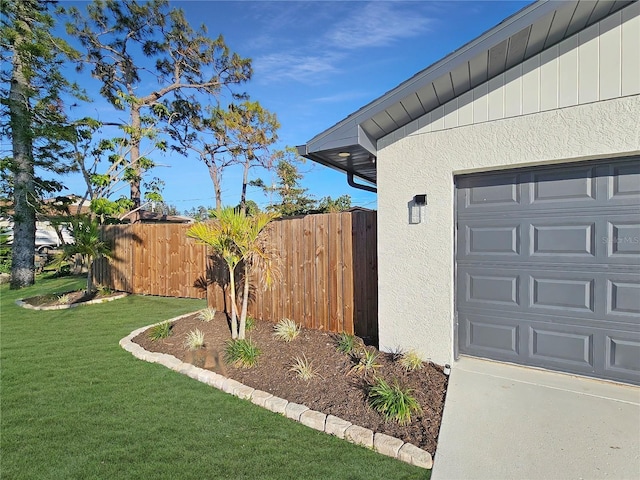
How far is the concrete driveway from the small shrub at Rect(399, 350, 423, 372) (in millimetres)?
442

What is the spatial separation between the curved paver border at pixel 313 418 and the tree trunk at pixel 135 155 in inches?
424

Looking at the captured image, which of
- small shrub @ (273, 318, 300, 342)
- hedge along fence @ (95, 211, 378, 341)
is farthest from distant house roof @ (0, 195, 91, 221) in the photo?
small shrub @ (273, 318, 300, 342)

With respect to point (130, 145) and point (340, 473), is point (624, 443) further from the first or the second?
point (130, 145)

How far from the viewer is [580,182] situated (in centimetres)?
394

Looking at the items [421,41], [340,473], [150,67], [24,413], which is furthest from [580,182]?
[150,67]

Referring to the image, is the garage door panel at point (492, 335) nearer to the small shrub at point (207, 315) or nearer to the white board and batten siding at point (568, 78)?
the white board and batten siding at point (568, 78)

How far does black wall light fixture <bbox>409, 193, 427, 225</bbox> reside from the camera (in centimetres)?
455

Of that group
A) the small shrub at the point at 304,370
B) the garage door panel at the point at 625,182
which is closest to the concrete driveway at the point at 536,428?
the small shrub at the point at 304,370

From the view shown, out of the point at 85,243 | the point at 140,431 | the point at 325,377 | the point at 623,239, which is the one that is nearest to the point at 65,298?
the point at 85,243

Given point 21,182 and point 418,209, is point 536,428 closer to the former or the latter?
point 418,209

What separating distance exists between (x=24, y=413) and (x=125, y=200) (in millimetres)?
11088

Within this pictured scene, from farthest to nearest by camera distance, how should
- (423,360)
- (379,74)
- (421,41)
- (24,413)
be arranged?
(379,74), (421,41), (423,360), (24,413)

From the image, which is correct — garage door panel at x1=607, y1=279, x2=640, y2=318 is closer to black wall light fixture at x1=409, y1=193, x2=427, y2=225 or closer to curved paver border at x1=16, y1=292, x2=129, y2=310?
black wall light fixture at x1=409, y1=193, x2=427, y2=225

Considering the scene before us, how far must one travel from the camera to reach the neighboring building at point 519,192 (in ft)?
11.9
